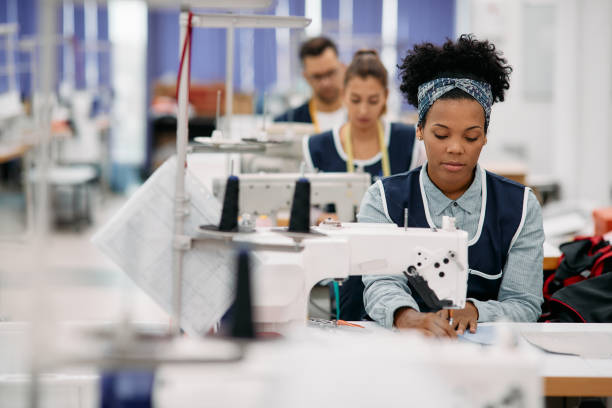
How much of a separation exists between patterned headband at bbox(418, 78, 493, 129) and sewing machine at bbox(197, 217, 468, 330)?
1.10 ft

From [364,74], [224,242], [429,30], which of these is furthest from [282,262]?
[429,30]

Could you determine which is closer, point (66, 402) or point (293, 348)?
point (293, 348)

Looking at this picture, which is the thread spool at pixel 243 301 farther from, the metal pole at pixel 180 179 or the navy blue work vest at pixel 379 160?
the navy blue work vest at pixel 379 160

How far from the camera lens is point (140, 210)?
4.40 ft

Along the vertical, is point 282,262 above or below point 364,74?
below

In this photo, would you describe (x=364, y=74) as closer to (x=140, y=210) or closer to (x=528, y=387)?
(x=140, y=210)

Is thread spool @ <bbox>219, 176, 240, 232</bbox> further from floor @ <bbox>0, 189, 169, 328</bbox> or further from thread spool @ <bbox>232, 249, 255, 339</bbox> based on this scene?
floor @ <bbox>0, 189, 169, 328</bbox>

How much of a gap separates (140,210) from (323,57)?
232cm

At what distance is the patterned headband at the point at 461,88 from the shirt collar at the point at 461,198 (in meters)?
0.14

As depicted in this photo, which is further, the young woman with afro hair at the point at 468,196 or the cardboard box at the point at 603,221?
the cardboard box at the point at 603,221

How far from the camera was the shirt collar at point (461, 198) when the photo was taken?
5.80 feet

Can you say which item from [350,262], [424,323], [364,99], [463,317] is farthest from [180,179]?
[364,99]

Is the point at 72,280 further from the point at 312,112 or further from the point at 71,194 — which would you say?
the point at 71,194

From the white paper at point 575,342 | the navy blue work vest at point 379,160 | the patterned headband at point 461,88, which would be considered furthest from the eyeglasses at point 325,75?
the white paper at point 575,342
